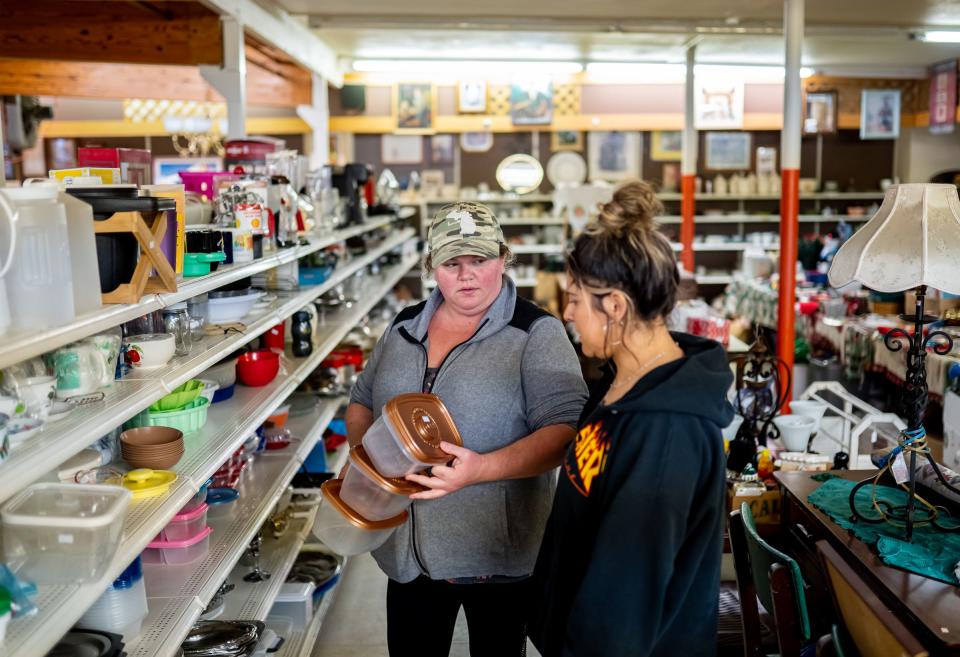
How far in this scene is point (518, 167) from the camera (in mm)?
11914

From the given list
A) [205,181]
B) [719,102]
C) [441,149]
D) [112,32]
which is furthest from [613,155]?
[205,181]

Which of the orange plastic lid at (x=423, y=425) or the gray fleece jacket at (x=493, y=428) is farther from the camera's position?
the gray fleece jacket at (x=493, y=428)

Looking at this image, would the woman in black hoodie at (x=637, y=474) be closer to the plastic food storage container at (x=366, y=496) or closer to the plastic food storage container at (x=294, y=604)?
the plastic food storage container at (x=366, y=496)

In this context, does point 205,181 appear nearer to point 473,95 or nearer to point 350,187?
point 350,187

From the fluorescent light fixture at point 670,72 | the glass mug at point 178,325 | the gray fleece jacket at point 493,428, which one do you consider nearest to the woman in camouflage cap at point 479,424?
the gray fleece jacket at point 493,428

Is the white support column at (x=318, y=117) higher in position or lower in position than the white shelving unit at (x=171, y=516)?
higher

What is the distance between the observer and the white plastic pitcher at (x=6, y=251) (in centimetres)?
178

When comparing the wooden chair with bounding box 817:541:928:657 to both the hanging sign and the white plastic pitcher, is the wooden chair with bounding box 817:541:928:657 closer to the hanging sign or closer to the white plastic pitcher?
the white plastic pitcher

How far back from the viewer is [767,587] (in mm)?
2760

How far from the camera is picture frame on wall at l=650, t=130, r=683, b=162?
41.7ft

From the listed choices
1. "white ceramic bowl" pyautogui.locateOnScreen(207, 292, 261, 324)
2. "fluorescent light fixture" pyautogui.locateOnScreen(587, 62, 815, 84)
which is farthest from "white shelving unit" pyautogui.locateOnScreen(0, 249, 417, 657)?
"fluorescent light fixture" pyautogui.locateOnScreen(587, 62, 815, 84)

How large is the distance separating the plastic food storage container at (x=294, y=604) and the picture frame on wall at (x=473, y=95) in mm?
9215

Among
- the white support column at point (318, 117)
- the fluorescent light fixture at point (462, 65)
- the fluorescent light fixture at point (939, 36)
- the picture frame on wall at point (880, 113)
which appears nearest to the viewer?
the fluorescent light fixture at point (939, 36)

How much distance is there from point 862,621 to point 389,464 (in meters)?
1.21
